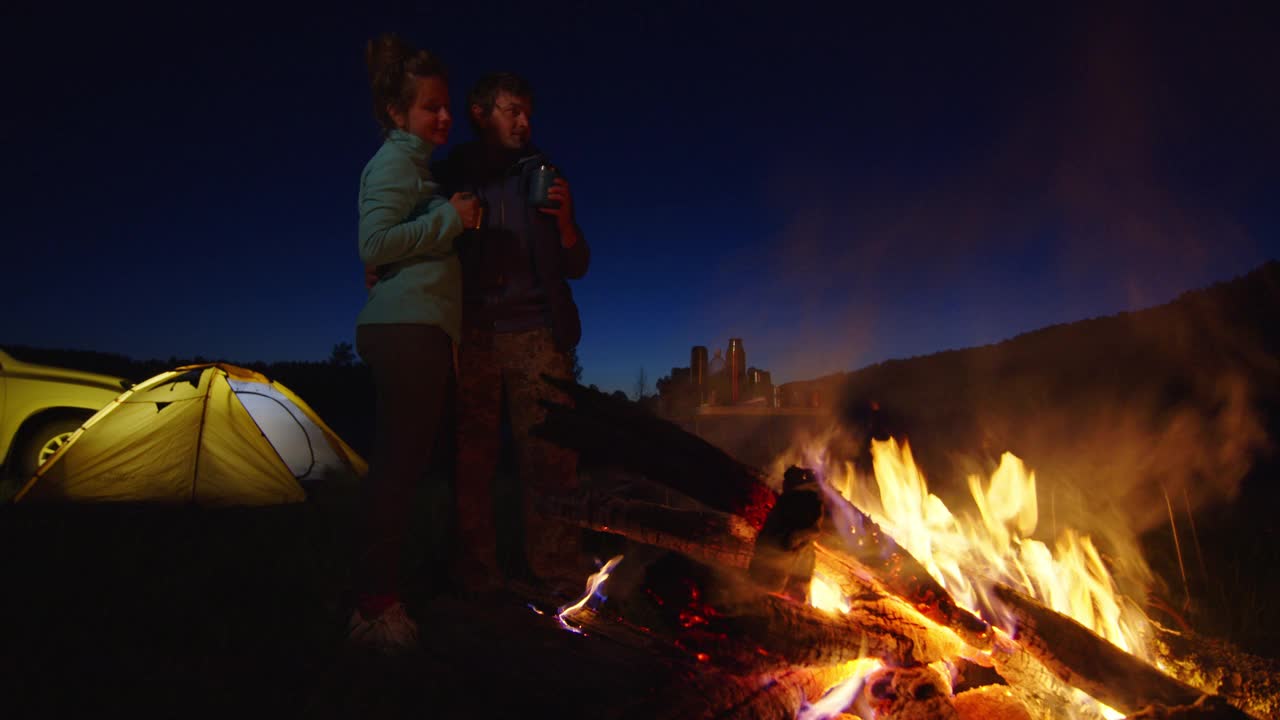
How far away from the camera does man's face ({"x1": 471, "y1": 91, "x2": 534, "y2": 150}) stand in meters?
2.73

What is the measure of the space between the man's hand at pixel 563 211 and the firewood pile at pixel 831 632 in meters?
0.70

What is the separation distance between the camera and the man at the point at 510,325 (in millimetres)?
2719

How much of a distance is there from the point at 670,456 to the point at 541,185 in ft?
4.09

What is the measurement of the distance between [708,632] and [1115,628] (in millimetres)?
1787

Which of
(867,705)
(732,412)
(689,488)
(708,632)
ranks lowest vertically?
(867,705)

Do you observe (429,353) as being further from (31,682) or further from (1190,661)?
(1190,661)

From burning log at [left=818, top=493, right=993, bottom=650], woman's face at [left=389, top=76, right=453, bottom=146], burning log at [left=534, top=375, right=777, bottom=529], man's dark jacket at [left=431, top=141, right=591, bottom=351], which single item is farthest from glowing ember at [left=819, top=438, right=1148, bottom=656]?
woman's face at [left=389, top=76, right=453, bottom=146]

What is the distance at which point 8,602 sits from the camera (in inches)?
114

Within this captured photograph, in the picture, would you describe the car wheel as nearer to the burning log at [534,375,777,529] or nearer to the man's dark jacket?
the man's dark jacket

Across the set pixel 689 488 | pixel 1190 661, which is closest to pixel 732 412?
pixel 689 488

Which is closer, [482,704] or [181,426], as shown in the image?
[482,704]

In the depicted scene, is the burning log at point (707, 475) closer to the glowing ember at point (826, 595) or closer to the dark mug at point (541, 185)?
the glowing ember at point (826, 595)

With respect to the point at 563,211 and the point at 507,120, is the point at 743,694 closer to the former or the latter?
the point at 563,211

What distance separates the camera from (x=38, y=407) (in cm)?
634
